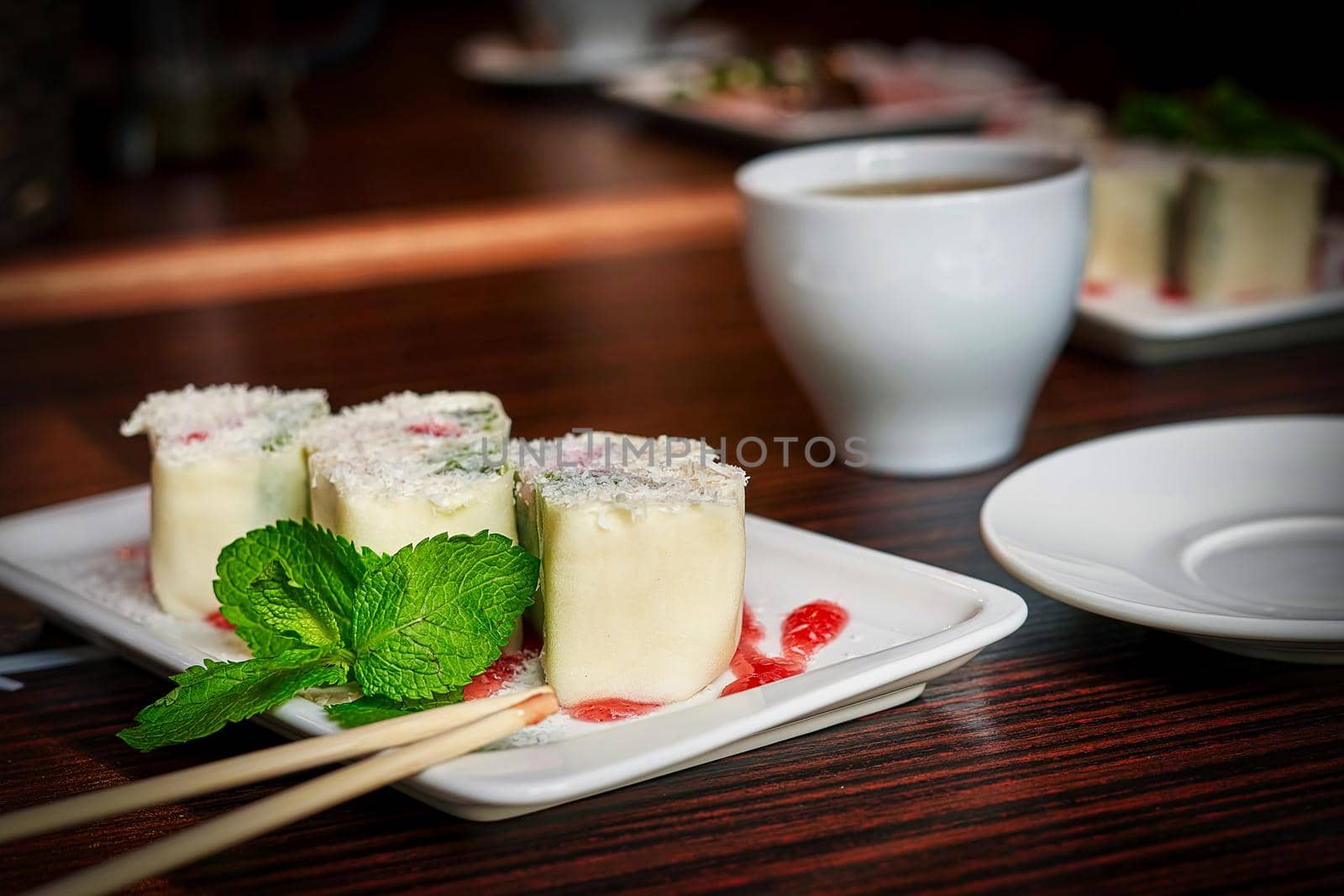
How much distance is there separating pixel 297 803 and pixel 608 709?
164mm

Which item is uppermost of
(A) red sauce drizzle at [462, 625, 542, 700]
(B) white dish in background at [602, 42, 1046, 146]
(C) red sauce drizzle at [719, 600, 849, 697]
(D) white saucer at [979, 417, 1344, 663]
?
(B) white dish in background at [602, 42, 1046, 146]

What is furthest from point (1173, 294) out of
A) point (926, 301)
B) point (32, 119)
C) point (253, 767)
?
point (32, 119)

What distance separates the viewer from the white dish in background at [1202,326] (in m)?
1.12

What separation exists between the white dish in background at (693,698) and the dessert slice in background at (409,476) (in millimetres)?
92

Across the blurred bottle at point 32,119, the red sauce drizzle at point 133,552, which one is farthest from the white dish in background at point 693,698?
the blurred bottle at point 32,119

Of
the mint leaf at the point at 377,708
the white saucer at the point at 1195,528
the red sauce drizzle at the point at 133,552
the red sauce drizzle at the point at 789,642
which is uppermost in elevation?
the white saucer at the point at 1195,528

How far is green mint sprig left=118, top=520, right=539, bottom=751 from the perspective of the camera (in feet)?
2.02

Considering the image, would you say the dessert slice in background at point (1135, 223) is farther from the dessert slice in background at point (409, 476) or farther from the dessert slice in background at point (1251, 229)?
the dessert slice in background at point (409, 476)

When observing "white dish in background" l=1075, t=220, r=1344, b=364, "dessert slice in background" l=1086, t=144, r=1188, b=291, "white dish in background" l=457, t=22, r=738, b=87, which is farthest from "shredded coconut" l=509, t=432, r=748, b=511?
"white dish in background" l=457, t=22, r=738, b=87

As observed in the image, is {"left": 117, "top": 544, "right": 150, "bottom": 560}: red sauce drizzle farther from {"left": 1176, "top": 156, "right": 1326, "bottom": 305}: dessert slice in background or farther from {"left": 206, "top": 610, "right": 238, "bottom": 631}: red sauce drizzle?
{"left": 1176, "top": 156, "right": 1326, "bottom": 305}: dessert slice in background

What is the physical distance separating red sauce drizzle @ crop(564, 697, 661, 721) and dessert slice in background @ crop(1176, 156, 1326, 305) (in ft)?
2.49

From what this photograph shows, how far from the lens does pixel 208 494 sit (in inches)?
29.8

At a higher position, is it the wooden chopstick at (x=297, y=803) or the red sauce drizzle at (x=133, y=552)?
the wooden chopstick at (x=297, y=803)

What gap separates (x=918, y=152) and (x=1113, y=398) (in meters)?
0.23
